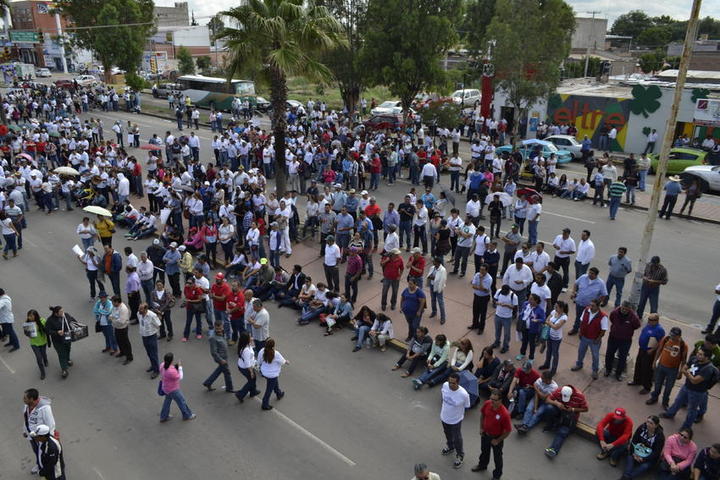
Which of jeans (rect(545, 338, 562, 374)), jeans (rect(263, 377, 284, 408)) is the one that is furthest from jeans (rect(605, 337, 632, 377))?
jeans (rect(263, 377, 284, 408))

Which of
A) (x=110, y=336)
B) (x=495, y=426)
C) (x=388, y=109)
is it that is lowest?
(x=110, y=336)

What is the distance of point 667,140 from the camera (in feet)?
36.5

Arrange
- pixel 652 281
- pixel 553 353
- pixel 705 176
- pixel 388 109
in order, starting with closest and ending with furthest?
pixel 553 353 < pixel 652 281 < pixel 705 176 < pixel 388 109

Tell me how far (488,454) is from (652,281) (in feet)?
19.0

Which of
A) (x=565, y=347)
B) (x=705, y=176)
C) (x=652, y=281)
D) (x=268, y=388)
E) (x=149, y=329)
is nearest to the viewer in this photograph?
(x=268, y=388)

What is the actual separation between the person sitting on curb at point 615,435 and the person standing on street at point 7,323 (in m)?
11.3

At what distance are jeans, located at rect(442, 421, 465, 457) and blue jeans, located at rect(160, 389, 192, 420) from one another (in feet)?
14.1

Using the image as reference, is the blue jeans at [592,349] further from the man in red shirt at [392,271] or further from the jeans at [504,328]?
the man in red shirt at [392,271]

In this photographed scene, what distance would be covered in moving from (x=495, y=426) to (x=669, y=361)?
11.4ft

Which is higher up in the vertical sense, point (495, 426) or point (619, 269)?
point (619, 269)

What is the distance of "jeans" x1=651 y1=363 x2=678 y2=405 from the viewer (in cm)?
921

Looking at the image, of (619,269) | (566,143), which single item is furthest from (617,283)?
(566,143)

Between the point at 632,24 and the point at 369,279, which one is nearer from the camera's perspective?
the point at 369,279

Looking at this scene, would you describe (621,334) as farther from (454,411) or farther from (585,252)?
(454,411)
